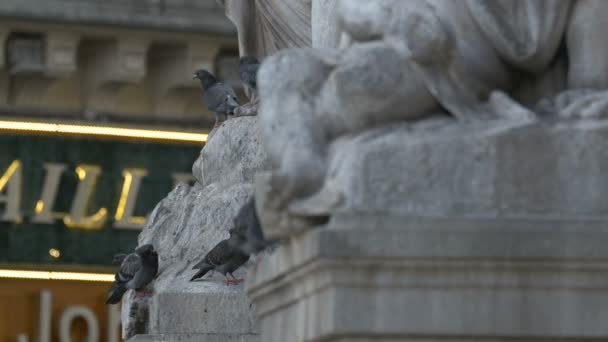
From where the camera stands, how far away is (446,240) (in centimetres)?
678

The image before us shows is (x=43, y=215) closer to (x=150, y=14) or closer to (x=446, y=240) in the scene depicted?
(x=150, y=14)

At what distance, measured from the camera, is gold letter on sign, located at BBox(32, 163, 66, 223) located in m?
33.2

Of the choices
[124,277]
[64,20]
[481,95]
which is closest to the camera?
[481,95]

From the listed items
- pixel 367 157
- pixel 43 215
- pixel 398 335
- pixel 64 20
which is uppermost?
pixel 64 20

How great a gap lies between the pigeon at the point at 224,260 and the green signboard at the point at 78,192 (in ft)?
73.1

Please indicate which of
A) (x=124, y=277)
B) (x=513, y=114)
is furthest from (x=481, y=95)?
(x=124, y=277)

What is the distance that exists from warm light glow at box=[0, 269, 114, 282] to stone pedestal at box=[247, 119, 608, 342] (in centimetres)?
2567

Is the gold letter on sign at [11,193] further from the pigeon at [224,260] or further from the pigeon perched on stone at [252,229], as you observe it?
the pigeon perched on stone at [252,229]

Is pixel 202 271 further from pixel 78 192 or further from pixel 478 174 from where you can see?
pixel 78 192

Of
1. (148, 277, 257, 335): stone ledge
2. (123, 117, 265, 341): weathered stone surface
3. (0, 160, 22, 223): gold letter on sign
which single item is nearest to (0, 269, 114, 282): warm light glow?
(0, 160, 22, 223): gold letter on sign

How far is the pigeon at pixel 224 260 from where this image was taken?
33.6 ft

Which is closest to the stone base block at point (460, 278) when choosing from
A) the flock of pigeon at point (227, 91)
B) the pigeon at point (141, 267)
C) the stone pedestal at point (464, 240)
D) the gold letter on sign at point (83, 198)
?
the stone pedestal at point (464, 240)

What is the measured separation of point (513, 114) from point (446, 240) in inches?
20.1

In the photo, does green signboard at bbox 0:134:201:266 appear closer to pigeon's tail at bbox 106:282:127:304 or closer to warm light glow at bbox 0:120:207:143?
warm light glow at bbox 0:120:207:143
